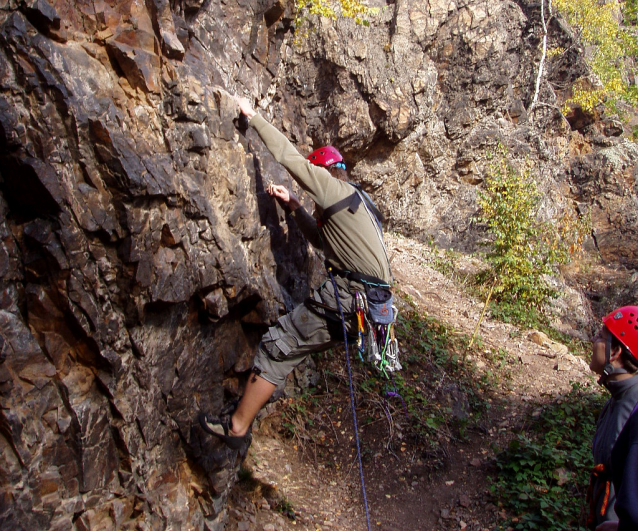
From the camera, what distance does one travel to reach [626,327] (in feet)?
8.66

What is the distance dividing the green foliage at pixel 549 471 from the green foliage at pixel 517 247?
12.7 ft

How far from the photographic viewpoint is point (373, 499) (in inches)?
202

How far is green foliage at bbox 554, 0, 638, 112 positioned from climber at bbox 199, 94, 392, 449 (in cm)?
1514

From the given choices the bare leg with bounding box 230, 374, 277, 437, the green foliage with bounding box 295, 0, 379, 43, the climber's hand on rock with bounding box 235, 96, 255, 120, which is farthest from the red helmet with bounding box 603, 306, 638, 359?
the green foliage with bounding box 295, 0, 379, 43

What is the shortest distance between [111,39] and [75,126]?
2.60ft

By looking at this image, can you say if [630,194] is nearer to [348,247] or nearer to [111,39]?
[348,247]

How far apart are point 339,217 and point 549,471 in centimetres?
352

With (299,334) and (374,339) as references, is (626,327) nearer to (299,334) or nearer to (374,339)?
(374,339)

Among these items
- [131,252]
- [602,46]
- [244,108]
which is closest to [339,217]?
[244,108]

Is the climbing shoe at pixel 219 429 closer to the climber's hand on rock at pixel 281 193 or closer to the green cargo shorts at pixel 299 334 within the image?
the green cargo shorts at pixel 299 334

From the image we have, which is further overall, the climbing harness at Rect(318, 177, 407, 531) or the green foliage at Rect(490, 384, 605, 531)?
the green foliage at Rect(490, 384, 605, 531)

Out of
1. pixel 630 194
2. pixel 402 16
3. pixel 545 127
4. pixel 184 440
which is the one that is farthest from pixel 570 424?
pixel 630 194

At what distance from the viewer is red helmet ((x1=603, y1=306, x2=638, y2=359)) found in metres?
2.59

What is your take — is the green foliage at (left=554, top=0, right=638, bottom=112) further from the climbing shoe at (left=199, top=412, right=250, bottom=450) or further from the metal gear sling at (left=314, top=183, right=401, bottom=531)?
the climbing shoe at (left=199, top=412, right=250, bottom=450)
